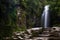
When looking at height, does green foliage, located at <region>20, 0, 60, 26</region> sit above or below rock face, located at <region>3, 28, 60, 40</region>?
above

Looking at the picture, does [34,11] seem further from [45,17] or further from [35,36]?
[35,36]

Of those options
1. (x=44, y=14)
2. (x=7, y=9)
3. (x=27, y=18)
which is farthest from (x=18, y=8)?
(x=44, y=14)

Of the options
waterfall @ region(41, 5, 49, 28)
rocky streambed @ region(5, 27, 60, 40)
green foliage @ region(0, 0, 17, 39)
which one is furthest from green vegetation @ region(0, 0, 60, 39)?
rocky streambed @ region(5, 27, 60, 40)

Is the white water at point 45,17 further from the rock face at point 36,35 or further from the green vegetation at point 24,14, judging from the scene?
the rock face at point 36,35

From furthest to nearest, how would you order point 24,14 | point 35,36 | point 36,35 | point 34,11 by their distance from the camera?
point 34,11
point 24,14
point 36,35
point 35,36

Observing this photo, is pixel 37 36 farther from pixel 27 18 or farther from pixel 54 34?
pixel 27 18

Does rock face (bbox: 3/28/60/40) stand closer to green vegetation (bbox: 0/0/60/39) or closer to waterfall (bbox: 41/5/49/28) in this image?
green vegetation (bbox: 0/0/60/39)

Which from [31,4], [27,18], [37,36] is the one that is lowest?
[37,36]

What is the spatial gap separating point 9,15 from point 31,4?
262 cm

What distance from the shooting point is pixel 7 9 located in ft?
34.9

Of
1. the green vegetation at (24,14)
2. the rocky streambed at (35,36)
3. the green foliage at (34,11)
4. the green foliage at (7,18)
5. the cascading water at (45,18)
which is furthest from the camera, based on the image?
the cascading water at (45,18)

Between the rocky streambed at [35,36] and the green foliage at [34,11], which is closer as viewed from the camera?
the rocky streambed at [35,36]

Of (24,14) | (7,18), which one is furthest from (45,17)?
(7,18)

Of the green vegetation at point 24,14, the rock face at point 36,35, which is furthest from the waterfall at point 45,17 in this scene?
the rock face at point 36,35
